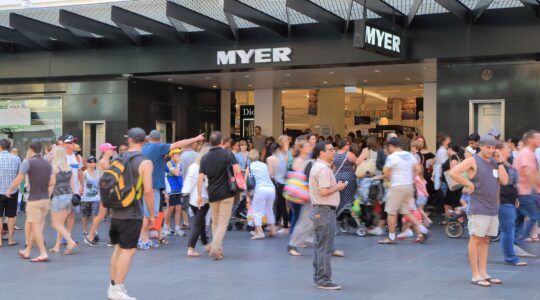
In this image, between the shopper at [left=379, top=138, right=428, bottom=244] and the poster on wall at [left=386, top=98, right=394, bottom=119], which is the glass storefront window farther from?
the shopper at [left=379, top=138, right=428, bottom=244]

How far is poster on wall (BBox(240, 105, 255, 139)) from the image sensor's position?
25156 millimetres

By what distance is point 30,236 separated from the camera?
10.2m

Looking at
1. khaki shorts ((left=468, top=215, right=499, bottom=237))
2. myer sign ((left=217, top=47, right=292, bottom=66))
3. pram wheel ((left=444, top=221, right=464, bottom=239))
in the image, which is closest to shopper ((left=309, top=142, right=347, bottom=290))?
khaki shorts ((left=468, top=215, right=499, bottom=237))

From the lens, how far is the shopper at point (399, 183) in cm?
1109

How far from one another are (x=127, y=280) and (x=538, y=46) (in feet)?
36.8

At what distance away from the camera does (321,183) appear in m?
7.77

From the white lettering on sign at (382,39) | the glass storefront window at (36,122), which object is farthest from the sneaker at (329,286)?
the glass storefront window at (36,122)

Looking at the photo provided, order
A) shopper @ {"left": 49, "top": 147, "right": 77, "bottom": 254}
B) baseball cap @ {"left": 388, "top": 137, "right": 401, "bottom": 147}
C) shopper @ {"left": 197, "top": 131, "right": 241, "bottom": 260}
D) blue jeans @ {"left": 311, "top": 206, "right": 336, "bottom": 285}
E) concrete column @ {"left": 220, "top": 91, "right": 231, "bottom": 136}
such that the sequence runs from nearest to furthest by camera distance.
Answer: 1. blue jeans @ {"left": 311, "top": 206, "right": 336, "bottom": 285}
2. shopper @ {"left": 197, "top": 131, "right": 241, "bottom": 260}
3. shopper @ {"left": 49, "top": 147, "right": 77, "bottom": 254}
4. baseball cap @ {"left": 388, "top": 137, "right": 401, "bottom": 147}
5. concrete column @ {"left": 220, "top": 91, "right": 231, "bottom": 136}

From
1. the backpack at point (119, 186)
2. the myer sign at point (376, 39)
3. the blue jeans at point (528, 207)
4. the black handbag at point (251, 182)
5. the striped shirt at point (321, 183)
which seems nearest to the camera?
the backpack at point (119, 186)

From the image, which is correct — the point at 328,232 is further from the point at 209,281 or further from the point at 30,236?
the point at 30,236

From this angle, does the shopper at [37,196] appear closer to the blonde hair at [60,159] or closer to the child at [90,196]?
the blonde hair at [60,159]

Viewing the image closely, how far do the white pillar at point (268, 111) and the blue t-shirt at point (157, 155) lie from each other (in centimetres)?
1285

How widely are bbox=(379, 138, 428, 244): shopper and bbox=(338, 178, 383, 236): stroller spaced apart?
927 mm

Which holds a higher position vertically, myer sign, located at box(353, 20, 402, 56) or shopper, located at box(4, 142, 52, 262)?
myer sign, located at box(353, 20, 402, 56)
